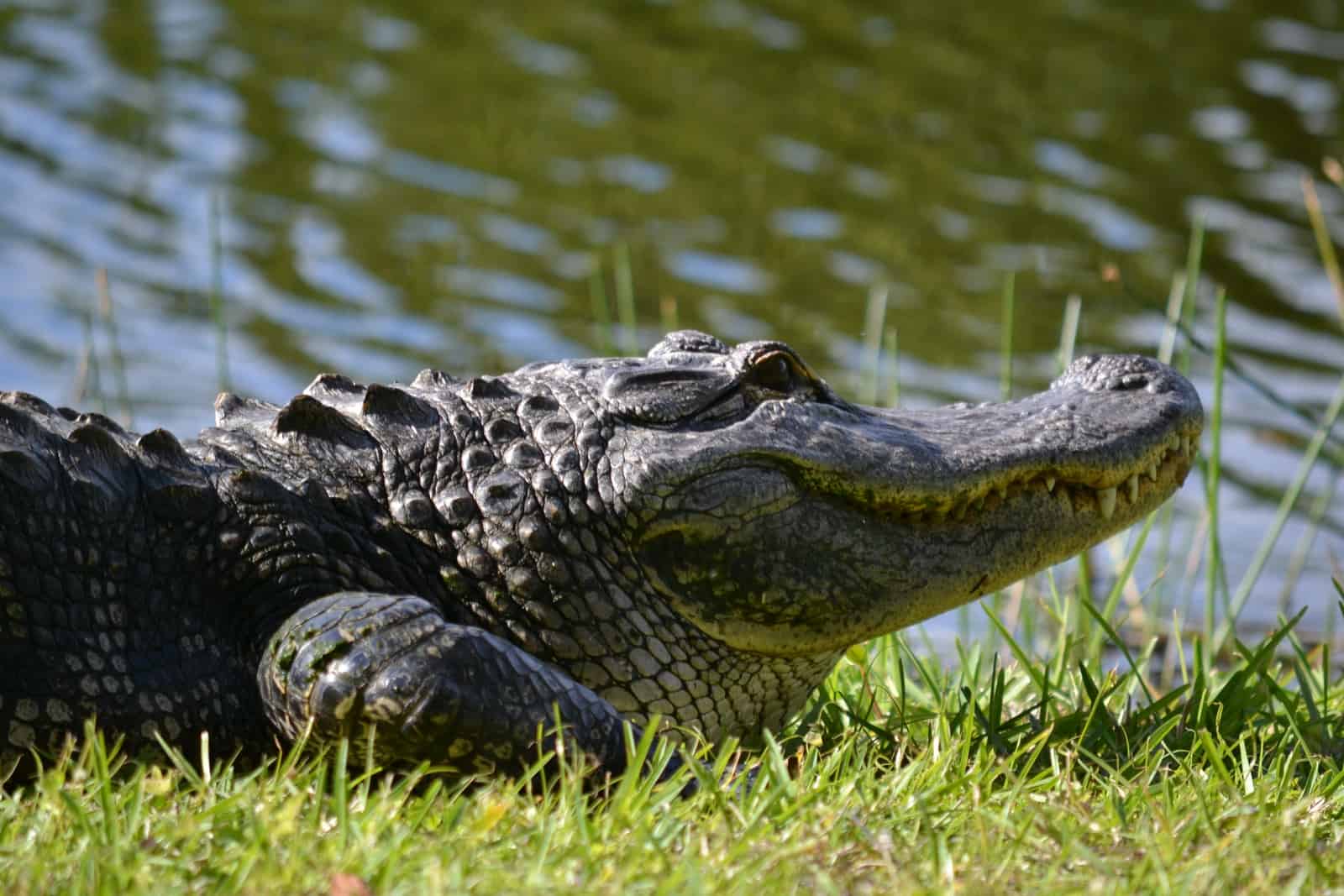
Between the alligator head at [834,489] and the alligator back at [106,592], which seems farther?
the alligator head at [834,489]

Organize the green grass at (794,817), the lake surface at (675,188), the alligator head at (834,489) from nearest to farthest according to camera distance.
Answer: the green grass at (794,817)
the alligator head at (834,489)
the lake surface at (675,188)

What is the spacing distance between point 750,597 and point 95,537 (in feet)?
3.73

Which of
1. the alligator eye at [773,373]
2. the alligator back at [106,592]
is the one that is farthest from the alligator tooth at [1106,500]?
the alligator back at [106,592]

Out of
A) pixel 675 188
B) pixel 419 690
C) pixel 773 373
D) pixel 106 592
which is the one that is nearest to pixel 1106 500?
pixel 773 373

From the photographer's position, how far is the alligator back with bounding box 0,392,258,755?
287 centimetres

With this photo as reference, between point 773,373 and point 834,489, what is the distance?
27 centimetres

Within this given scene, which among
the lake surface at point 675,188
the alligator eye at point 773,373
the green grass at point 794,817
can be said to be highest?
the alligator eye at point 773,373

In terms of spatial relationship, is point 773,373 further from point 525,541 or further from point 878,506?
point 525,541

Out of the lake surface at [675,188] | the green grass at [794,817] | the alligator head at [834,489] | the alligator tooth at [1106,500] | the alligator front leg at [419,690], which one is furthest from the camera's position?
the lake surface at [675,188]

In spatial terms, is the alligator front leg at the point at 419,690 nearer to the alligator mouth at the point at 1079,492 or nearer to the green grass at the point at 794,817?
the green grass at the point at 794,817

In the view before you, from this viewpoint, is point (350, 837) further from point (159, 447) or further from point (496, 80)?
point (496, 80)

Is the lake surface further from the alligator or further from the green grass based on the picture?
the green grass

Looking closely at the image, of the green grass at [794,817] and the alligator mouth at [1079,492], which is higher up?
the alligator mouth at [1079,492]

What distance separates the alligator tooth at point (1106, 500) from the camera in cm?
361
